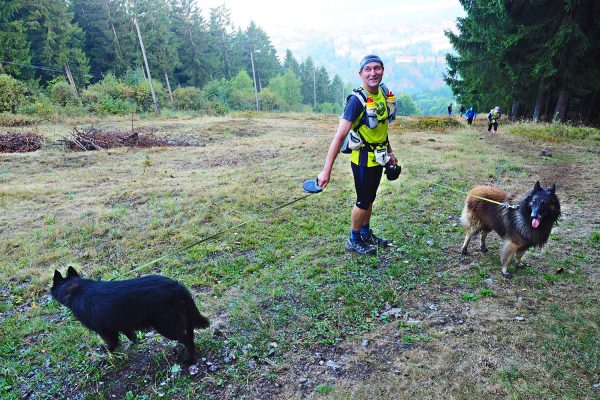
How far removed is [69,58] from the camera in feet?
109

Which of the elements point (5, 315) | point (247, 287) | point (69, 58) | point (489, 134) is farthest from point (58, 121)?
point (489, 134)

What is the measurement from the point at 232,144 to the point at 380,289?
12330 millimetres

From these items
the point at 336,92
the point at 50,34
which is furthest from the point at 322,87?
the point at 50,34

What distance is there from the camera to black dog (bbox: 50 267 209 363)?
263cm

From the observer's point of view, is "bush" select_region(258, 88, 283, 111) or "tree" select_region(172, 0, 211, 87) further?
"bush" select_region(258, 88, 283, 111)

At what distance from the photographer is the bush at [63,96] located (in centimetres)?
2623

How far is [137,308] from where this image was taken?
2.62 m

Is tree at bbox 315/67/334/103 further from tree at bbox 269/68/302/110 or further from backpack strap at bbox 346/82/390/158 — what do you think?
backpack strap at bbox 346/82/390/158

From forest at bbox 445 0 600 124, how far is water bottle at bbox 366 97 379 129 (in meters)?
12.9

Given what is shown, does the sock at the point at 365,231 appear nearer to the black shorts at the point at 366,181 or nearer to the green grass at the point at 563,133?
the black shorts at the point at 366,181

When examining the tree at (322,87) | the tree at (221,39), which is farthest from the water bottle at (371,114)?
the tree at (322,87)

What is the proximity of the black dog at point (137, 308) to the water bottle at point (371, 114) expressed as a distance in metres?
2.55

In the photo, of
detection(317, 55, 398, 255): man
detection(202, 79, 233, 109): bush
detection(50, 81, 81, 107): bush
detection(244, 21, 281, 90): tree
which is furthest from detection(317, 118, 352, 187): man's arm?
detection(244, 21, 281, 90): tree

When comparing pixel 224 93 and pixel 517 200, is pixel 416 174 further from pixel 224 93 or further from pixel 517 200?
pixel 224 93
